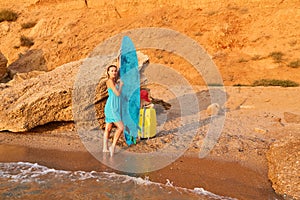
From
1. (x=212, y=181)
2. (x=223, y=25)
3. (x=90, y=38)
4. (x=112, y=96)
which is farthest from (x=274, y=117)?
(x=90, y=38)

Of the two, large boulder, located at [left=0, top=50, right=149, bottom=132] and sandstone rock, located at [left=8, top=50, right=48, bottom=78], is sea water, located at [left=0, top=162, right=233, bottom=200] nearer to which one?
large boulder, located at [left=0, top=50, right=149, bottom=132]

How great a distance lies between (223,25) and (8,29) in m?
12.8

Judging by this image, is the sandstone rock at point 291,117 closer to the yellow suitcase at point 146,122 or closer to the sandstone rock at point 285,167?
the sandstone rock at point 285,167

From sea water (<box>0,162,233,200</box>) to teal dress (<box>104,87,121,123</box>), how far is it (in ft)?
2.72

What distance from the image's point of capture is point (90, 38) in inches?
671

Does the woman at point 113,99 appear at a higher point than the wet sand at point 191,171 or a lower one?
higher

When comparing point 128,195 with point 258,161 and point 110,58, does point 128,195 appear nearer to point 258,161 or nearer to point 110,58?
point 258,161

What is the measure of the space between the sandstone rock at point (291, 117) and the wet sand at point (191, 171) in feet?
10.6

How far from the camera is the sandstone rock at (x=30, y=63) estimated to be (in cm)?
1455

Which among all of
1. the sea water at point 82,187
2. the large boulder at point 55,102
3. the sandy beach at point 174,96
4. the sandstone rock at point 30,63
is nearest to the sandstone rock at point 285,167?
the sandy beach at point 174,96

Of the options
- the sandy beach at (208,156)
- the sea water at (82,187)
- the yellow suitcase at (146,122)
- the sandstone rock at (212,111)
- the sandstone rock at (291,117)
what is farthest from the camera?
the sandstone rock at (212,111)

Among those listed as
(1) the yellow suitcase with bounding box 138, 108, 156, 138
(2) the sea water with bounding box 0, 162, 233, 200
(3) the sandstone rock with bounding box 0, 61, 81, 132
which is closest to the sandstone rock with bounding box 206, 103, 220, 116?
(1) the yellow suitcase with bounding box 138, 108, 156, 138

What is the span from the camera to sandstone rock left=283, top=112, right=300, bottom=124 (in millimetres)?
6859

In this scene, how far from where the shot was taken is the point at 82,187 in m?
3.57
